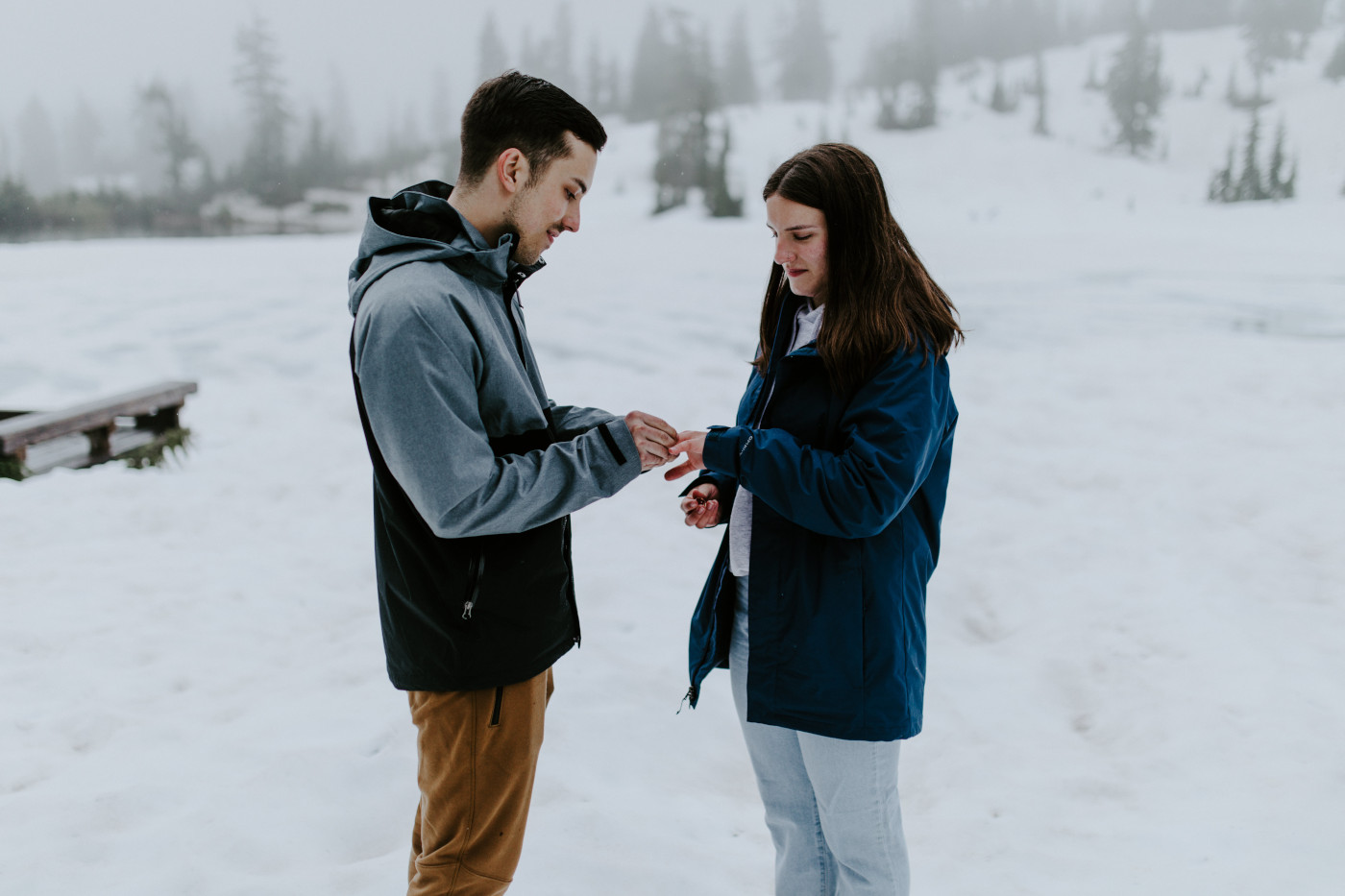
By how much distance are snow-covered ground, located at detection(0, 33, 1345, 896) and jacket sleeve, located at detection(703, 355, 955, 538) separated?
49 centimetres

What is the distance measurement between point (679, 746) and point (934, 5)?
44.0m

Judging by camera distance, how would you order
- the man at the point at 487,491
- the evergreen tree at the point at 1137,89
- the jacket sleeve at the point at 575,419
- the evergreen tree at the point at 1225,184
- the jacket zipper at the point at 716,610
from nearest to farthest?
the man at the point at 487,491 → the jacket sleeve at the point at 575,419 → the jacket zipper at the point at 716,610 → the evergreen tree at the point at 1225,184 → the evergreen tree at the point at 1137,89

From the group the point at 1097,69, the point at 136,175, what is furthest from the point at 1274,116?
the point at 136,175

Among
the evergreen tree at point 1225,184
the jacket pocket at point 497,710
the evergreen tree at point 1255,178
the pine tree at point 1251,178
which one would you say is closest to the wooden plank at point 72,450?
the jacket pocket at point 497,710

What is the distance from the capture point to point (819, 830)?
1738 millimetres

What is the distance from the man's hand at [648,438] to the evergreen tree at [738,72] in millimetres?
36361

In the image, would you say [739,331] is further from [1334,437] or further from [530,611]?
[530,611]

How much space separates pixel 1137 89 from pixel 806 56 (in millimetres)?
15743

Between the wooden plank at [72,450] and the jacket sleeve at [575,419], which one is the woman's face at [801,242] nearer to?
the jacket sleeve at [575,419]

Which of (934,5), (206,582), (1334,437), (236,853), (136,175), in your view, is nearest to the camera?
(236,853)

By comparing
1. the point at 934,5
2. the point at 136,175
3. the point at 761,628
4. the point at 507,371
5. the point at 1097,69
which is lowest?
the point at 761,628

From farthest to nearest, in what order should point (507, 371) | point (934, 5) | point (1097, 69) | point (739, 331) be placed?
1. point (934, 5)
2. point (1097, 69)
3. point (739, 331)
4. point (507, 371)

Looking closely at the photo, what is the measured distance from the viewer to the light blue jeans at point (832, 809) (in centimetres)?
158

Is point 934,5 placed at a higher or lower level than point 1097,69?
higher
